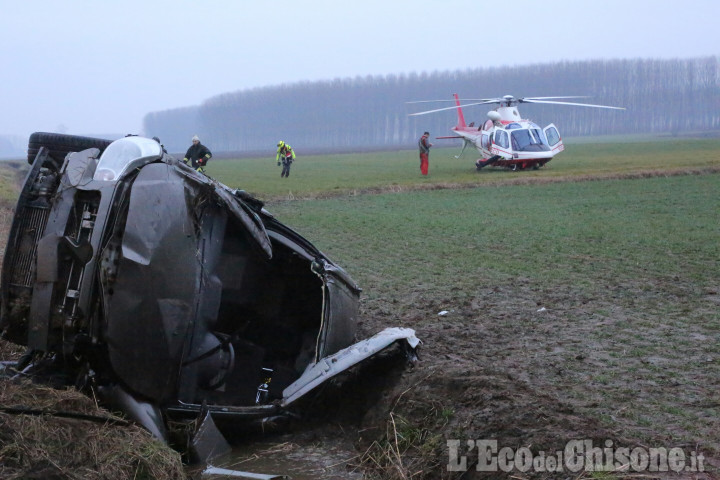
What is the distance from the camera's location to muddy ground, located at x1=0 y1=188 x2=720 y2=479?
432 centimetres

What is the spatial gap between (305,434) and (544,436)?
1.80 m

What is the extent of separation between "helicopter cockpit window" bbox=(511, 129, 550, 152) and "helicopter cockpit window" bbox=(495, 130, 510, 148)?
294 mm

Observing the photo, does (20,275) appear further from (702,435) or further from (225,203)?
(702,435)

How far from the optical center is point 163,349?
15.4 ft

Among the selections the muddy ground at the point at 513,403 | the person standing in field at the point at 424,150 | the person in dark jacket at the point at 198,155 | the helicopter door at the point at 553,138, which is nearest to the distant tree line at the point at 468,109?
the helicopter door at the point at 553,138

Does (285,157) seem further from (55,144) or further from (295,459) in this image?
(295,459)

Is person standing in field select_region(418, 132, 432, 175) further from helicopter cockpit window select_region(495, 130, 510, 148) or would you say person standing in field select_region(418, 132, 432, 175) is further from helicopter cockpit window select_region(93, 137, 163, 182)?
helicopter cockpit window select_region(93, 137, 163, 182)

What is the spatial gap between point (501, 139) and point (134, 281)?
32.0 m

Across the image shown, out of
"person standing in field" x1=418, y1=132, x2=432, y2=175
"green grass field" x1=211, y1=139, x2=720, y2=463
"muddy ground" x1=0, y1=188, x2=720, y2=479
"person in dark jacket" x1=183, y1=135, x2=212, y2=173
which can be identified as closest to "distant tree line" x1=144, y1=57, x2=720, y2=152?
"person standing in field" x1=418, y1=132, x2=432, y2=175

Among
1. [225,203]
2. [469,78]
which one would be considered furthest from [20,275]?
[469,78]

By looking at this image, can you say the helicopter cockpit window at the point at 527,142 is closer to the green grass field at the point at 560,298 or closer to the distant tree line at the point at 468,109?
the green grass field at the point at 560,298

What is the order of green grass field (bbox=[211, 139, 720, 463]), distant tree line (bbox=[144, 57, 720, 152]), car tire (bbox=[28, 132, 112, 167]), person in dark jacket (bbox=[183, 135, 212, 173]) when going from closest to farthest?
green grass field (bbox=[211, 139, 720, 463])
car tire (bbox=[28, 132, 112, 167])
person in dark jacket (bbox=[183, 135, 212, 173])
distant tree line (bbox=[144, 57, 720, 152])

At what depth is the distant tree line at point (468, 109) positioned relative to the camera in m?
131

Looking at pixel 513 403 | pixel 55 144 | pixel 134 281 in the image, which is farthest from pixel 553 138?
pixel 134 281
